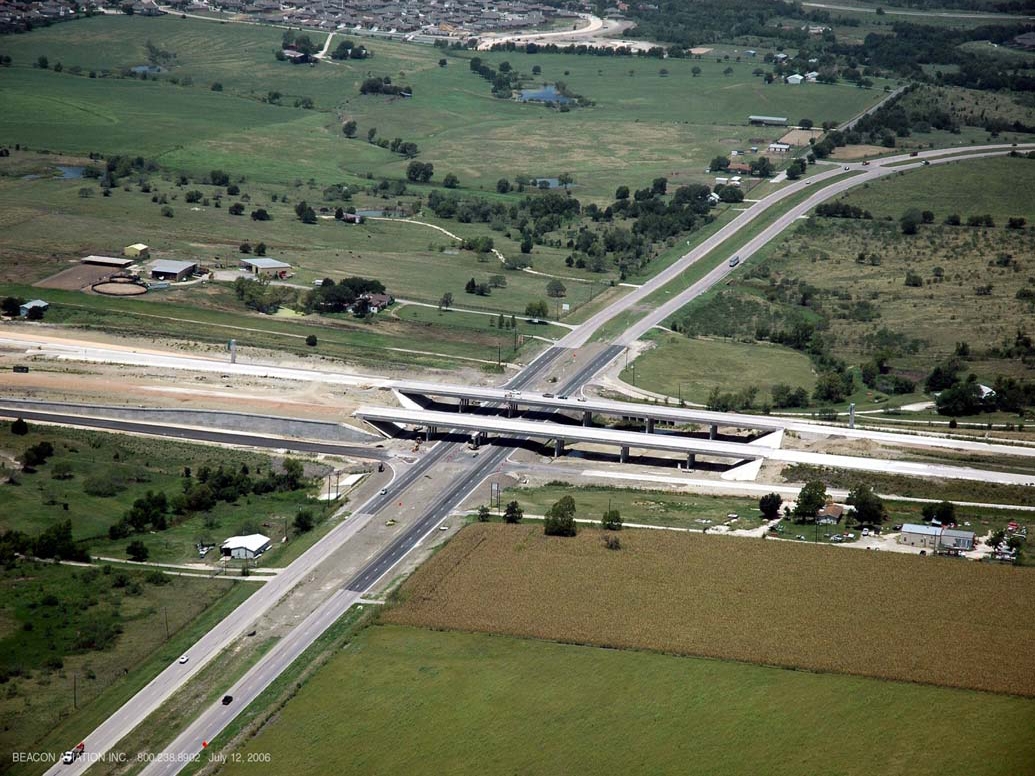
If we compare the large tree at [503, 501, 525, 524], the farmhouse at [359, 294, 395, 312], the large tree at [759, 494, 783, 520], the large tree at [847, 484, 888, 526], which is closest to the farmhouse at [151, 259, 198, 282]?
Answer: the farmhouse at [359, 294, 395, 312]

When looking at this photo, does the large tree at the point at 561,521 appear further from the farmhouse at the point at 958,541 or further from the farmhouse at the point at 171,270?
the farmhouse at the point at 171,270

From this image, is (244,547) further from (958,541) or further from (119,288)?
(119,288)

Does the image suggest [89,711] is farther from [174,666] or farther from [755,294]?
[755,294]

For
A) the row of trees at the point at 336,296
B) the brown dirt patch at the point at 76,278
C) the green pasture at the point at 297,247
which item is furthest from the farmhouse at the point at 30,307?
the row of trees at the point at 336,296

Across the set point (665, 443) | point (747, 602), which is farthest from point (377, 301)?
point (747, 602)

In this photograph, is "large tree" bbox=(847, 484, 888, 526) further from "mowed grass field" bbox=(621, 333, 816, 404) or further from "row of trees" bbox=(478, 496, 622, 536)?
"mowed grass field" bbox=(621, 333, 816, 404)

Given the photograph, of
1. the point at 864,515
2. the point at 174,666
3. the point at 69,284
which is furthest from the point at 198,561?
the point at 69,284
